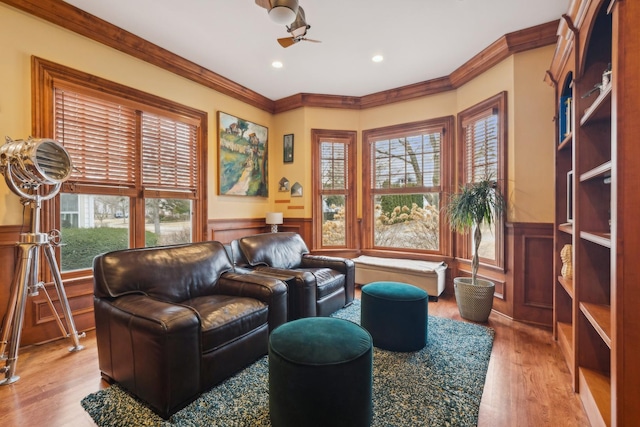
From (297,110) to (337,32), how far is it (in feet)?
6.12

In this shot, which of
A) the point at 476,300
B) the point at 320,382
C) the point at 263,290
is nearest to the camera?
the point at 320,382

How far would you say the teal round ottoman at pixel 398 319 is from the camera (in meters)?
2.38

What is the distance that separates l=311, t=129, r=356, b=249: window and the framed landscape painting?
0.90 meters

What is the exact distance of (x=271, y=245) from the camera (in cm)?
343

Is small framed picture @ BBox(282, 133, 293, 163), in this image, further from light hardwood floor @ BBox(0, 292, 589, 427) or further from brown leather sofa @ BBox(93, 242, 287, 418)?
light hardwood floor @ BBox(0, 292, 589, 427)

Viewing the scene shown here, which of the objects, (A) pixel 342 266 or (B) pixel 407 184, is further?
(B) pixel 407 184

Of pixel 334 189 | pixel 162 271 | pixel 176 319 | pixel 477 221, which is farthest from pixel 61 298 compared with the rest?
pixel 477 221

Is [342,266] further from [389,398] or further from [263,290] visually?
[389,398]

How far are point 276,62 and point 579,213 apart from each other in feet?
11.3

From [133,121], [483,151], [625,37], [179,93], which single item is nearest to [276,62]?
[179,93]

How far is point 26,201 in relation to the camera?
2.23 metres

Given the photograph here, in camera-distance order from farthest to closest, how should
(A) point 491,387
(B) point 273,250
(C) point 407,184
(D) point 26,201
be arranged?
(C) point 407,184 → (B) point 273,250 → (D) point 26,201 → (A) point 491,387

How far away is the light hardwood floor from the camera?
1.65 meters

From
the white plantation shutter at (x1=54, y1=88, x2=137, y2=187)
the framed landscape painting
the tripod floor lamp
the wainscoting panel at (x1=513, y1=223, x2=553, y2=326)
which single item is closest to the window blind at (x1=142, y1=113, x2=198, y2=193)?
the white plantation shutter at (x1=54, y1=88, x2=137, y2=187)
